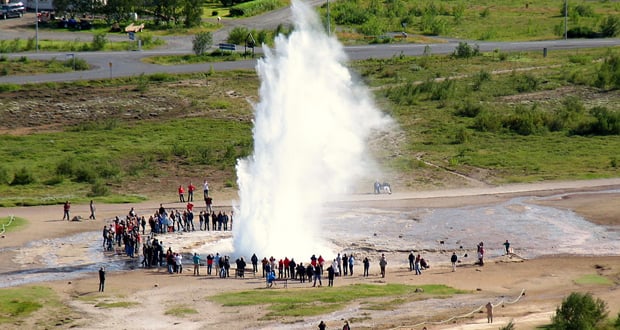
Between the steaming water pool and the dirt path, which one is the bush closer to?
the dirt path

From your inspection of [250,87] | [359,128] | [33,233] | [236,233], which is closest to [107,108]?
[250,87]

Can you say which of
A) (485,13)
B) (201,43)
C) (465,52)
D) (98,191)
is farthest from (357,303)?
(485,13)

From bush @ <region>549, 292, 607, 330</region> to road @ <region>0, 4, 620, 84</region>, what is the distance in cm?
6397

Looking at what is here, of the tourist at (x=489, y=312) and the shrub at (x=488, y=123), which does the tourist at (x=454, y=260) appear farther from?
the shrub at (x=488, y=123)

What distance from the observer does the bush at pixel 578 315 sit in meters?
44.0

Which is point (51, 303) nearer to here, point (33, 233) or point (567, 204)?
point (33, 233)

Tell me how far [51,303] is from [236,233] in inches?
488

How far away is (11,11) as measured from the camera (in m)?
134

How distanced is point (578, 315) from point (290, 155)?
22350 mm

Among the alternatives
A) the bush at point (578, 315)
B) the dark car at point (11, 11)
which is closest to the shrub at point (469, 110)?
the bush at point (578, 315)

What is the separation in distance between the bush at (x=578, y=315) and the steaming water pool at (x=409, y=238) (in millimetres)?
13716

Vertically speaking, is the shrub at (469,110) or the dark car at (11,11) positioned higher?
the dark car at (11,11)

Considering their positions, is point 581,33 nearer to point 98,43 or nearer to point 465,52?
point 465,52

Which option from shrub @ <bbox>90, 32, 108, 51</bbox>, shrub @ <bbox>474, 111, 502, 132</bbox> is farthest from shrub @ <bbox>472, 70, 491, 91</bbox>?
shrub @ <bbox>90, 32, 108, 51</bbox>
